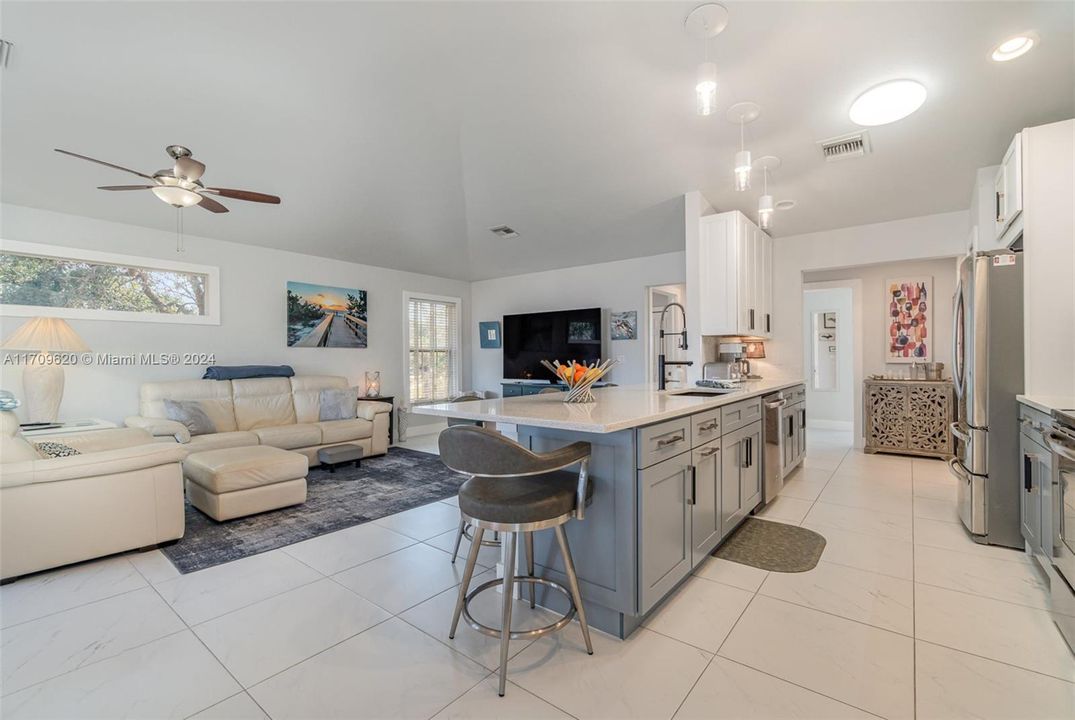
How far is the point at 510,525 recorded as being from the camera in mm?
1604

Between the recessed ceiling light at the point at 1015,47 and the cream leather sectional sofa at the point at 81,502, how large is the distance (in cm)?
508

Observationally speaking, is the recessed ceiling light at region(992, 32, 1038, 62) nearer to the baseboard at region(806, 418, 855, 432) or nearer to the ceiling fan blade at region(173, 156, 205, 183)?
the ceiling fan blade at region(173, 156, 205, 183)

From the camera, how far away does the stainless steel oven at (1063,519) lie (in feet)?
5.65

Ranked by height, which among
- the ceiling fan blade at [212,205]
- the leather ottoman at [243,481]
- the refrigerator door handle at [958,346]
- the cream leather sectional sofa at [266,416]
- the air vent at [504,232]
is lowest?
the leather ottoman at [243,481]

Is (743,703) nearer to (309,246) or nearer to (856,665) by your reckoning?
(856,665)

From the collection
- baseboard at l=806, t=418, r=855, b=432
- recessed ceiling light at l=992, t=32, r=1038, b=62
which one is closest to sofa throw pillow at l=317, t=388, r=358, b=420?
recessed ceiling light at l=992, t=32, r=1038, b=62

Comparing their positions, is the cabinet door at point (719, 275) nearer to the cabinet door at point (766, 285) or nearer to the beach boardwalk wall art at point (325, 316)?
the cabinet door at point (766, 285)

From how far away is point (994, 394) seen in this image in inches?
103

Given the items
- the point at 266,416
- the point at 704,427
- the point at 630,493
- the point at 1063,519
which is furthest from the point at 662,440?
the point at 266,416

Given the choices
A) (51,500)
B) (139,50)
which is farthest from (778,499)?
(139,50)

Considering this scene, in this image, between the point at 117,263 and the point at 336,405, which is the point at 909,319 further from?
the point at 117,263

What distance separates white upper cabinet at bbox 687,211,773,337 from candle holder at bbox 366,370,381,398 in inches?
169

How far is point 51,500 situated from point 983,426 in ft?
17.2

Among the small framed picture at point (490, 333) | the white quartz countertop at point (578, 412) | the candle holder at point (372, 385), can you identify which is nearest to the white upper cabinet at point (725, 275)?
the white quartz countertop at point (578, 412)
